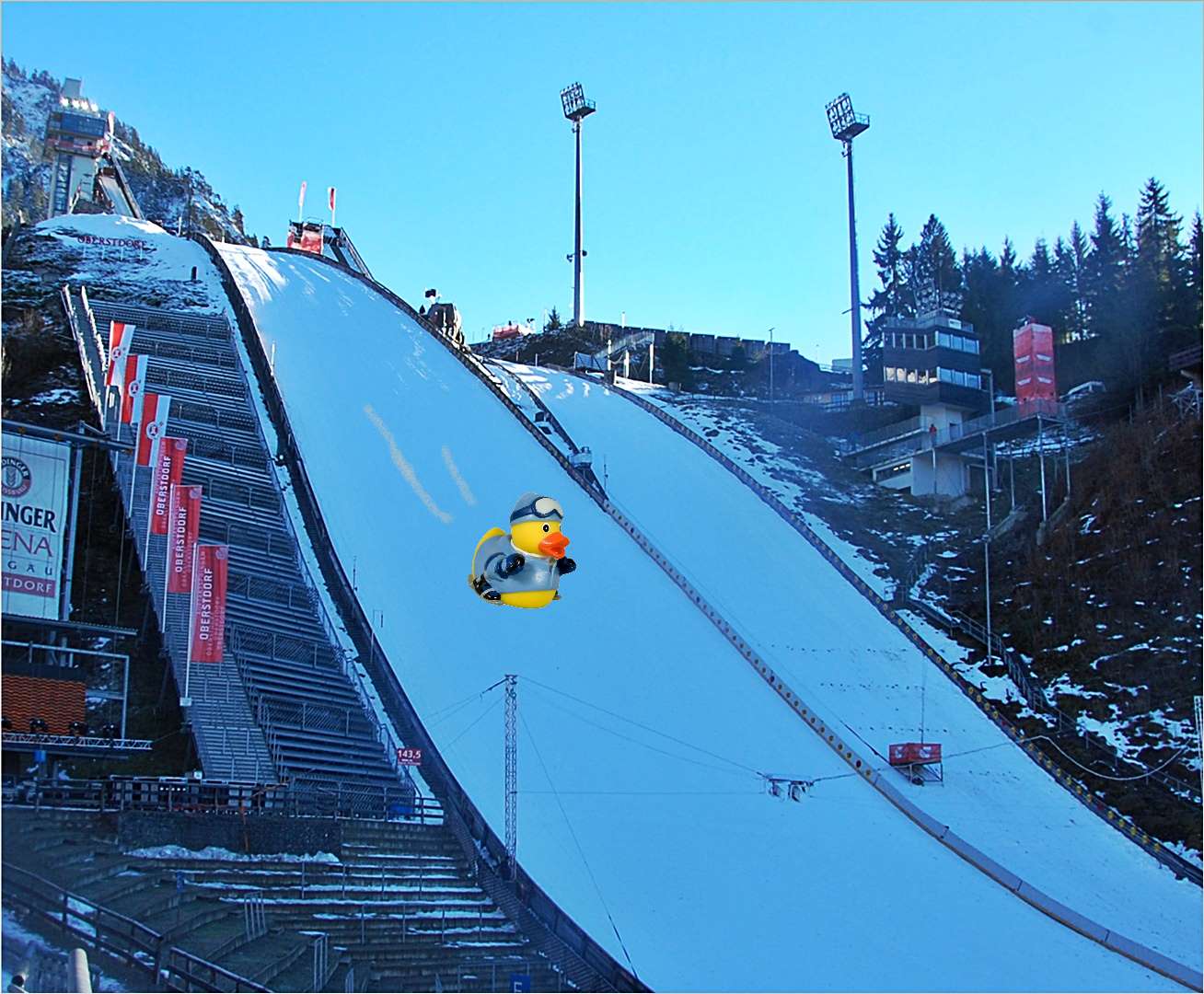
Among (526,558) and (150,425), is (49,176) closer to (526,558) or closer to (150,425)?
(150,425)

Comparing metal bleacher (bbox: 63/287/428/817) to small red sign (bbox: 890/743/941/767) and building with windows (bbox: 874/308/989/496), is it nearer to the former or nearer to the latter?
small red sign (bbox: 890/743/941/767)

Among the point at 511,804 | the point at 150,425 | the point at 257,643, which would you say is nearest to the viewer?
the point at 511,804

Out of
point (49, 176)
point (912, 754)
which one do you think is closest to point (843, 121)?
point (912, 754)

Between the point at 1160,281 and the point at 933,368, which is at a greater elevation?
the point at 1160,281

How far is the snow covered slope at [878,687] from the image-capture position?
63.0 feet

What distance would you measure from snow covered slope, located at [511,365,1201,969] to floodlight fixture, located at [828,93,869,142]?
1942 centimetres

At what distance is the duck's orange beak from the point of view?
12102 millimetres

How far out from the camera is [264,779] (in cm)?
1692

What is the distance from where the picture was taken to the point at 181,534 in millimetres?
18328

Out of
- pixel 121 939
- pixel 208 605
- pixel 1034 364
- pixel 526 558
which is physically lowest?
pixel 121 939

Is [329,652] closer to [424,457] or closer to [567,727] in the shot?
[567,727]

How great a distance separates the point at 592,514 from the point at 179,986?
2048 cm

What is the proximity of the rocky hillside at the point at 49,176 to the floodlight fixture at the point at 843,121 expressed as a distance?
43528 mm

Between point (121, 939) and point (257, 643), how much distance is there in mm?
10213
